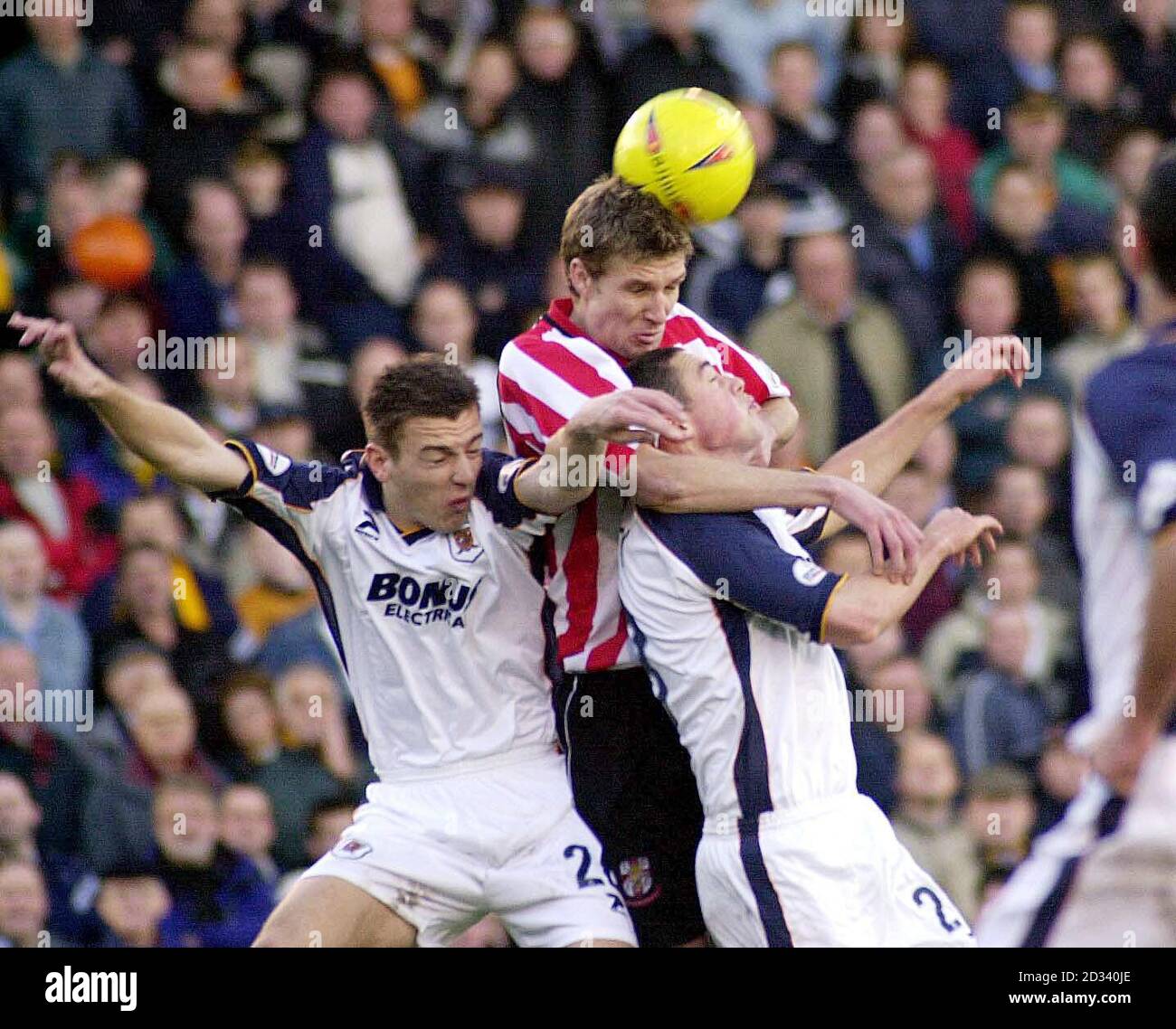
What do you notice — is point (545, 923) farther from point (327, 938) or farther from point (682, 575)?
Result: point (682, 575)

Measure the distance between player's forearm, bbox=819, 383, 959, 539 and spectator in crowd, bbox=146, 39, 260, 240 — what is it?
3944 mm

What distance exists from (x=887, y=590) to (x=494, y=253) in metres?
4.08

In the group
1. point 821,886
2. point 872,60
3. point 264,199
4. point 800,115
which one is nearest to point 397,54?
point 264,199

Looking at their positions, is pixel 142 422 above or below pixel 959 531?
above

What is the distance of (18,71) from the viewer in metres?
8.89

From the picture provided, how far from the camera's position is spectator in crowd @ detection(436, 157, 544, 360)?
338 inches

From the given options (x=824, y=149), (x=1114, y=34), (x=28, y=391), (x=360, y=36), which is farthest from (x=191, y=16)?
(x=1114, y=34)

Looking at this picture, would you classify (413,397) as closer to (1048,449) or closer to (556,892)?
(556,892)

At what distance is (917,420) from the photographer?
5645 millimetres

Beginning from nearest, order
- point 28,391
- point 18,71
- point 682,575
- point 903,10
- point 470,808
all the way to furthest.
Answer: point 682,575
point 470,808
point 28,391
point 18,71
point 903,10

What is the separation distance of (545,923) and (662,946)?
0.98 ft

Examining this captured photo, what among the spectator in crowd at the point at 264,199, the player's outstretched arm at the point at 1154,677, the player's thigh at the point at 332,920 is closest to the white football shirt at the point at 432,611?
the player's thigh at the point at 332,920

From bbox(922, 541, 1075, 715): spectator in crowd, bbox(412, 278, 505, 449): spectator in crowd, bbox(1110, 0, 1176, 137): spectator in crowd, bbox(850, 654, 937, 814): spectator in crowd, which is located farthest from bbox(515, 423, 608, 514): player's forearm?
bbox(1110, 0, 1176, 137): spectator in crowd

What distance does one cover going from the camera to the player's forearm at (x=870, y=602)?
4.91 m
